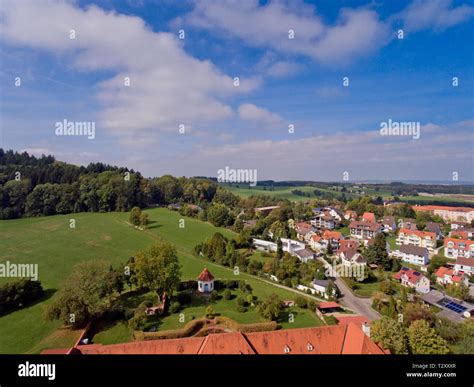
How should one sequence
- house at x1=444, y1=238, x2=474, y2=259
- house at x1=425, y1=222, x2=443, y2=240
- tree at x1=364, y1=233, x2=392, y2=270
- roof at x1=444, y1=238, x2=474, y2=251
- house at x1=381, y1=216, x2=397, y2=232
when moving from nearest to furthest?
tree at x1=364, y1=233, x2=392, y2=270, house at x1=444, y1=238, x2=474, y2=259, roof at x1=444, y1=238, x2=474, y2=251, house at x1=425, y1=222, x2=443, y2=240, house at x1=381, y1=216, x2=397, y2=232

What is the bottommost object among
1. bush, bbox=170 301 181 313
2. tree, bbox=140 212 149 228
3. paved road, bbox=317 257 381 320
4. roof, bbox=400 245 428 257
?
paved road, bbox=317 257 381 320

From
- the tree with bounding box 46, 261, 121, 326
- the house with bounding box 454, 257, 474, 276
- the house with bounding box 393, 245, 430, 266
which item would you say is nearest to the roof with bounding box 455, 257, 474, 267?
the house with bounding box 454, 257, 474, 276

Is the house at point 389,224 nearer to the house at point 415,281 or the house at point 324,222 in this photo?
the house at point 324,222

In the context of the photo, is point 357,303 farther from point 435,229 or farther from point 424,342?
point 435,229

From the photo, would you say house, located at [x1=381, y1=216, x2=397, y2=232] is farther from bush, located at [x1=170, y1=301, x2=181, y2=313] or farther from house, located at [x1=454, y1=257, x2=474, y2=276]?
bush, located at [x1=170, y1=301, x2=181, y2=313]

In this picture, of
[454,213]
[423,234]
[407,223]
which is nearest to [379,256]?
[423,234]

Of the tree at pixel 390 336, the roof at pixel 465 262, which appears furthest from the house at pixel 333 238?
the tree at pixel 390 336

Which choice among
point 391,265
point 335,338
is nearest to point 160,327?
point 335,338
